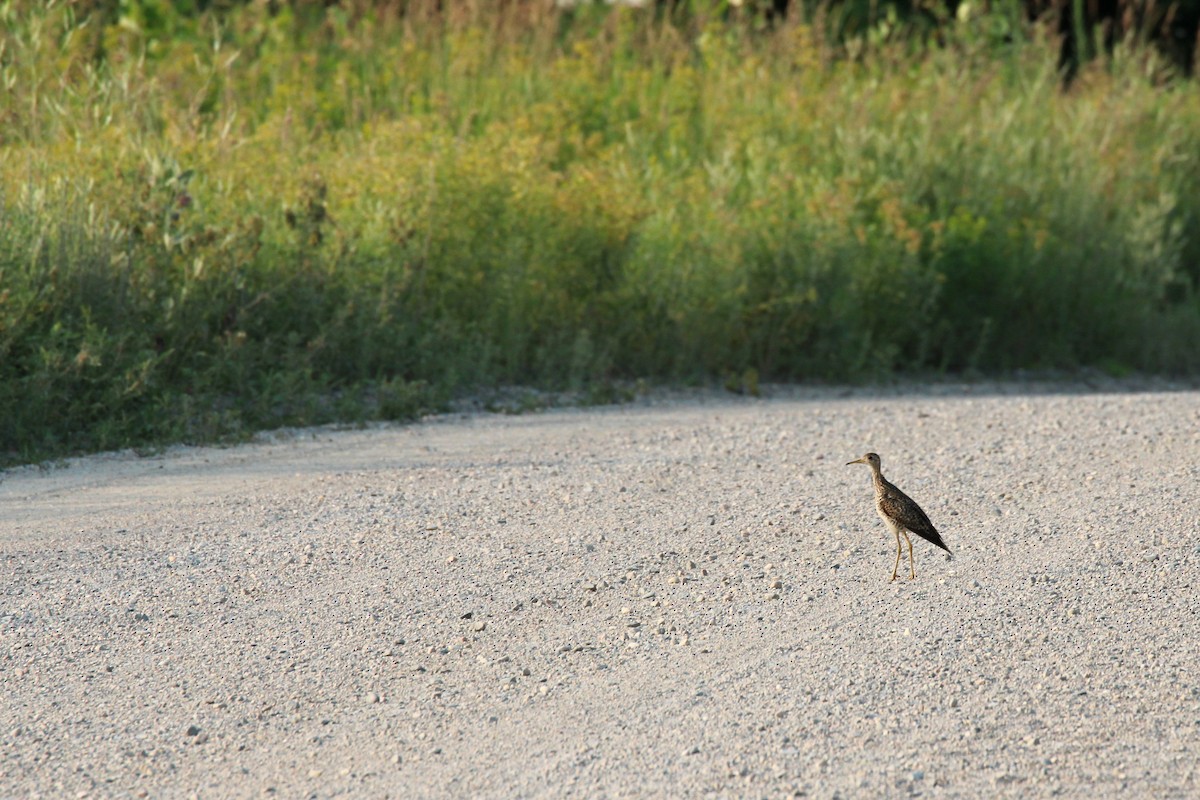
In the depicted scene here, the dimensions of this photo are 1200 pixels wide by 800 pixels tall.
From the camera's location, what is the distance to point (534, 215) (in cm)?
1024

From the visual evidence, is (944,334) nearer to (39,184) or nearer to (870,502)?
(870,502)

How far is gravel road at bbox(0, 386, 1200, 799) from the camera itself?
13.6 feet

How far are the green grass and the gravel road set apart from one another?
112 centimetres

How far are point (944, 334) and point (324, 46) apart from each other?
20.8 feet

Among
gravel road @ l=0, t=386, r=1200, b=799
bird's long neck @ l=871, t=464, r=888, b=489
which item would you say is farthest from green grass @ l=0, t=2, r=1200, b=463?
bird's long neck @ l=871, t=464, r=888, b=489

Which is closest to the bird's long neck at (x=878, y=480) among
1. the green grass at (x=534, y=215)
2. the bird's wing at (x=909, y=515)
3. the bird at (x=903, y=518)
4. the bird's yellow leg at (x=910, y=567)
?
the bird at (x=903, y=518)

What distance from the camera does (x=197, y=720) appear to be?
441 cm

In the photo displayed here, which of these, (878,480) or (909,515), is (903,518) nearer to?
(909,515)

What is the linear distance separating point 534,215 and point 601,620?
17.5ft

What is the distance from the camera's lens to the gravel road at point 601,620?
13.6ft

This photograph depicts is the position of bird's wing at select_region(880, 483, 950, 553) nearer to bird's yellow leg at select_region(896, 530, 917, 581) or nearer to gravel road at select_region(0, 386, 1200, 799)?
bird's yellow leg at select_region(896, 530, 917, 581)

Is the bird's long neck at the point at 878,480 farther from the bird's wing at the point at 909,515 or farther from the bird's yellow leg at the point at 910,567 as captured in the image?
the bird's yellow leg at the point at 910,567

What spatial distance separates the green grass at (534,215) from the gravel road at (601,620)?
1117 millimetres

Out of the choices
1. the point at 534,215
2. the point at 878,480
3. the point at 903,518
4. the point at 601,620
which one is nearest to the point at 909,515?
the point at 903,518
